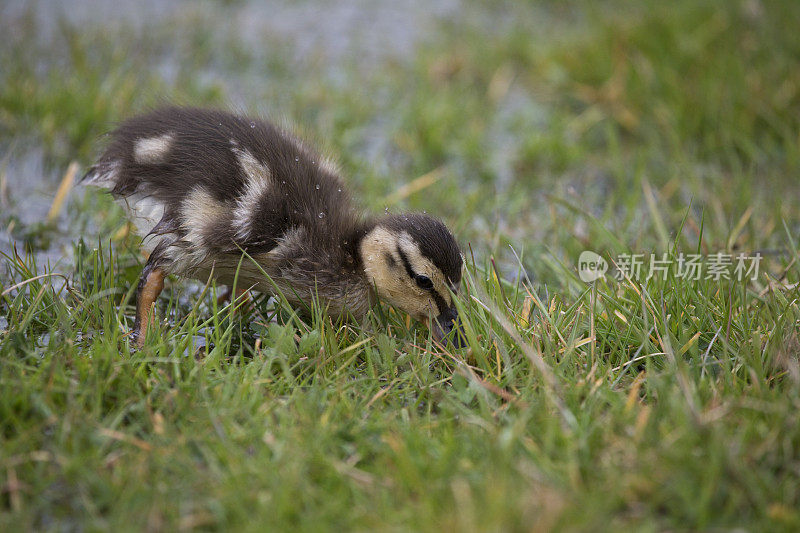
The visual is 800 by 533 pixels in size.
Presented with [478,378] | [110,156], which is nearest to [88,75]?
[110,156]

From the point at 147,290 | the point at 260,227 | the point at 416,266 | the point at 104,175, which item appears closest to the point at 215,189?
the point at 260,227

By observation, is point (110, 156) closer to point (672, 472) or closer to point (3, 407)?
point (3, 407)

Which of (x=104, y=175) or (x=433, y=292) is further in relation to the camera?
(x=104, y=175)

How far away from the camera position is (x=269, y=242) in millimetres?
2857

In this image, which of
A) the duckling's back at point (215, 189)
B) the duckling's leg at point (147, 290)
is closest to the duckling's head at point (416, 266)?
the duckling's back at point (215, 189)

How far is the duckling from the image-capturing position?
281 centimetres

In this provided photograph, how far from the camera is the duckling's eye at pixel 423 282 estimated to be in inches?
111

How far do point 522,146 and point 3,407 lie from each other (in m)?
3.47

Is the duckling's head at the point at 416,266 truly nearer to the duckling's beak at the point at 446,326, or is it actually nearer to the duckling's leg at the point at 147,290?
the duckling's beak at the point at 446,326

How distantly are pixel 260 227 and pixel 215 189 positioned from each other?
215mm

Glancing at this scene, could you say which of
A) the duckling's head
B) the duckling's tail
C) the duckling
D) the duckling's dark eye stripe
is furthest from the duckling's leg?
the duckling's dark eye stripe

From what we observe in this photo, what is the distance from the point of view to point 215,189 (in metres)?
2.84

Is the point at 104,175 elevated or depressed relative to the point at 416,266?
elevated

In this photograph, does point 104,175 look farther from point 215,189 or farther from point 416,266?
point 416,266
